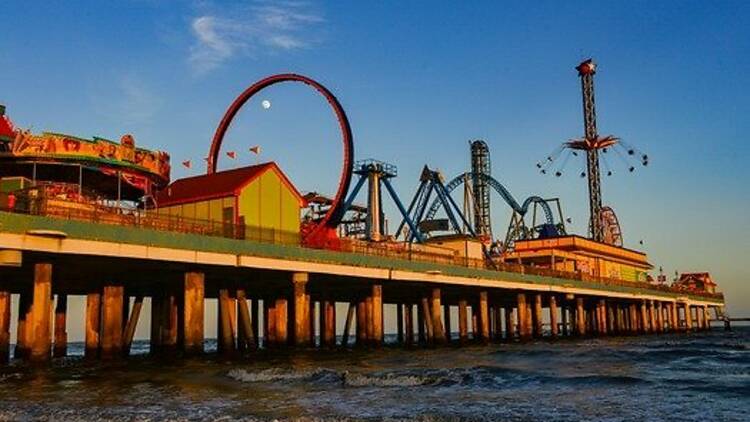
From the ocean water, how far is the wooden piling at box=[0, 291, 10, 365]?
133 cm

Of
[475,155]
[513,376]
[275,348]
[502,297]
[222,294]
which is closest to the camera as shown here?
[513,376]

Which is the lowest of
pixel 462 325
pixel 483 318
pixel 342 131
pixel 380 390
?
pixel 380 390

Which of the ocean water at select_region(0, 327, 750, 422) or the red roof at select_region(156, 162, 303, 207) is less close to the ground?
the red roof at select_region(156, 162, 303, 207)

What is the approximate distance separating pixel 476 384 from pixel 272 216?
67.9ft

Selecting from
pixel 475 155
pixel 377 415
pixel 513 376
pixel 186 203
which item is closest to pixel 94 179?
pixel 186 203

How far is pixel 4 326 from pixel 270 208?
1477 centimetres

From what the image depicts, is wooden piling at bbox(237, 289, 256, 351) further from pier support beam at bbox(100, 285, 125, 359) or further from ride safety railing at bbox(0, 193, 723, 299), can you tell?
pier support beam at bbox(100, 285, 125, 359)

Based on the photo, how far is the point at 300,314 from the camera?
38719mm

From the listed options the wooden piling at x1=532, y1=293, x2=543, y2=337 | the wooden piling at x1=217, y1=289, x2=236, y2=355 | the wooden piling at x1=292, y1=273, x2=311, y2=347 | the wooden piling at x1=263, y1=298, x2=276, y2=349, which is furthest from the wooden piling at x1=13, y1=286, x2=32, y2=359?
the wooden piling at x1=532, y1=293, x2=543, y2=337

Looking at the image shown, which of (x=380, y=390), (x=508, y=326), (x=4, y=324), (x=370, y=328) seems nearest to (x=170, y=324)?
(x=4, y=324)

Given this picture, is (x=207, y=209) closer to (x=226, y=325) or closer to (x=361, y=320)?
(x=226, y=325)

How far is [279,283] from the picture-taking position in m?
44.2

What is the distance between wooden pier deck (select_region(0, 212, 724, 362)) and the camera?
28.7 m

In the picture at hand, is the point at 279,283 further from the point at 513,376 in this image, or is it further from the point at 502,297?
the point at 502,297
